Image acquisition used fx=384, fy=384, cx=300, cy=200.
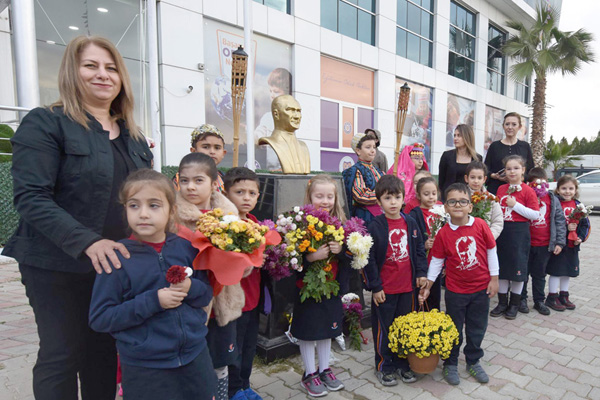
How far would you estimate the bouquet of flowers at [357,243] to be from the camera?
2543 millimetres

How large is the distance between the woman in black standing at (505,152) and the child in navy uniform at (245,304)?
3364 millimetres

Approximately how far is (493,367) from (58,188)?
3.34 meters

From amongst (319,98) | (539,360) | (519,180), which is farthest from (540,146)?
(539,360)

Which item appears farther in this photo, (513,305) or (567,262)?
(567,262)

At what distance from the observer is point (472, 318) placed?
2.95 meters

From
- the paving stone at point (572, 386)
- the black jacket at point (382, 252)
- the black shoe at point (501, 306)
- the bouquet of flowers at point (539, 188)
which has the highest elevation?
the bouquet of flowers at point (539, 188)

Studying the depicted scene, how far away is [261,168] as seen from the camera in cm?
938

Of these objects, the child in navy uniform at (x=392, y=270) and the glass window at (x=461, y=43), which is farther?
the glass window at (x=461, y=43)

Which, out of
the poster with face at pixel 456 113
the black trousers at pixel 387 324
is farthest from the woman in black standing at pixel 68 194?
the poster with face at pixel 456 113

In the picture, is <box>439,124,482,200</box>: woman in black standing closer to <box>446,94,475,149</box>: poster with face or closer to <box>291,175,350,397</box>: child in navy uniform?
<box>291,175,350,397</box>: child in navy uniform

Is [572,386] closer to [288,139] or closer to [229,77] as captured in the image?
[288,139]

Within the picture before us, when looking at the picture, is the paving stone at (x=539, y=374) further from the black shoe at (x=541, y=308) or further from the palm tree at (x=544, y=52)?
the palm tree at (x=544, y=52)

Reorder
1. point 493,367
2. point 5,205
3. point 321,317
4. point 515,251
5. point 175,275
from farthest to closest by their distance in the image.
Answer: point 5,205, point 515,251, point 493,367, point 321,317, point 175,275

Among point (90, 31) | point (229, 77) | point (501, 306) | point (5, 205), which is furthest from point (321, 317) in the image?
point (229, 77)
